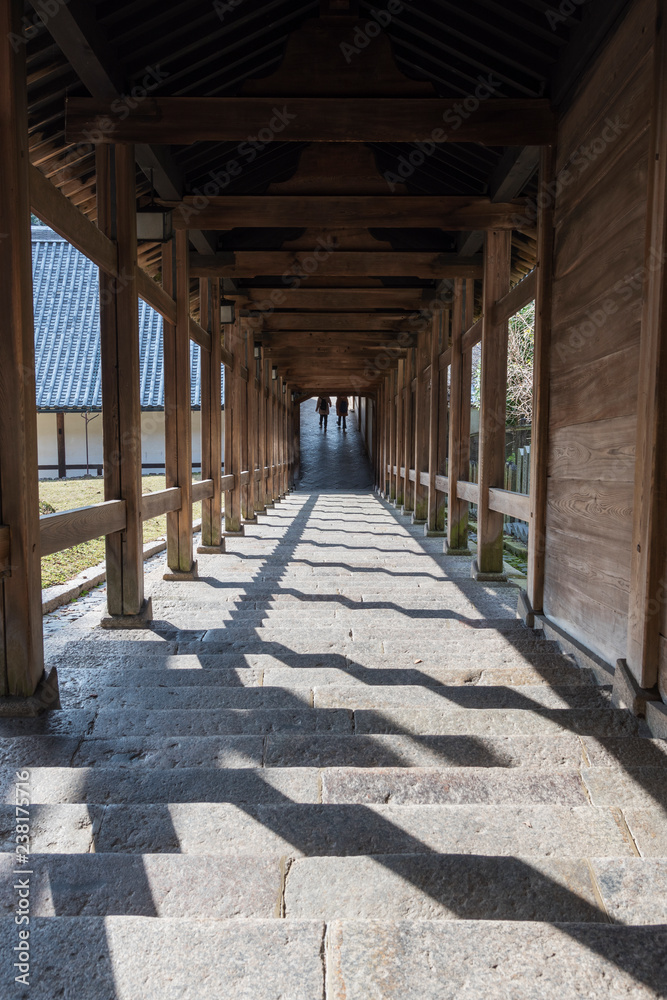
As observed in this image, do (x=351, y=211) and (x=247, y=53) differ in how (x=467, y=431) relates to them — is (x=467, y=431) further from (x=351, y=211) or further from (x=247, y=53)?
(x=247, y=53)

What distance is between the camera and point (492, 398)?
5.49m

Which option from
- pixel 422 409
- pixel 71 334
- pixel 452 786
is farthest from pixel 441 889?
pixel 71 334

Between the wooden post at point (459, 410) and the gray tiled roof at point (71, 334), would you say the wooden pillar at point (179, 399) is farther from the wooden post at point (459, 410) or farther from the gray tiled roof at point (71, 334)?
the gray tiled roof at point (71, 334)

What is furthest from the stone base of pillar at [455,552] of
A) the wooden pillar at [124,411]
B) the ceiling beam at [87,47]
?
the ceiling beam at [87,47]

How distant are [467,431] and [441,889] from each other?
5660 millimetres

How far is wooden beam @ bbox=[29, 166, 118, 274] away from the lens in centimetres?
274

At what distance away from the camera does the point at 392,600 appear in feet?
15.8

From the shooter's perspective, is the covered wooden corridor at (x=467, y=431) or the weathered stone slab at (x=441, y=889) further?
the covered wooden corridor at (x=467, y=431)

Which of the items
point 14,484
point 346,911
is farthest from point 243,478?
point 346,911

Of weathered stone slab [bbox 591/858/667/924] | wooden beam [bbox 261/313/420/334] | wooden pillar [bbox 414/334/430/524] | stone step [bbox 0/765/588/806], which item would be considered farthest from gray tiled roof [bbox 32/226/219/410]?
weathered stone slab [bbox 591/858/667/924]

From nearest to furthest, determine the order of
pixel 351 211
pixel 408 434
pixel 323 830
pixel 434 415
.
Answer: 1. pixel 323 830
2. pixel 351 211
3. pixel 434 415
4. pixel 408 434

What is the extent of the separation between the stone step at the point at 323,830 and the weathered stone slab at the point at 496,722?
24.4 inches

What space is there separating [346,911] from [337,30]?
4029 mm

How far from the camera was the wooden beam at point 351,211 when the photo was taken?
16.3 feet
